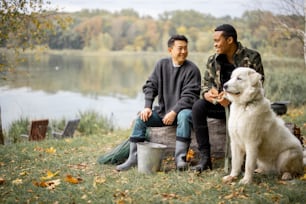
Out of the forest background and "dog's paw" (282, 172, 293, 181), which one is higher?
the forest background

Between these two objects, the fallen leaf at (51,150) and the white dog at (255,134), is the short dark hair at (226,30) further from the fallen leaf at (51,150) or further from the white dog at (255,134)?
the fallen leaf at (51,150)

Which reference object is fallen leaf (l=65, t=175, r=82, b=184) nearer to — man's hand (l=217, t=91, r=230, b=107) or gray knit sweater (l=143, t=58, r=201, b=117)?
gray knit sweater (l=143, t=58, r=201, b=117)

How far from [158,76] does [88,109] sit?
6.27 m

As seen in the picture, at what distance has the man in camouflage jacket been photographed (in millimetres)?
3807

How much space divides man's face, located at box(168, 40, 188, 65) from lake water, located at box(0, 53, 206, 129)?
575 centimetres

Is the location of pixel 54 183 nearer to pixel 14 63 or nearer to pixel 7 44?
pixel 14 63

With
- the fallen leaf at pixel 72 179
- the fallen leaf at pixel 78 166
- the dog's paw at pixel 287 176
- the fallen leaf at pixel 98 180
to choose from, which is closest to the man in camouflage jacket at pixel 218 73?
the dog's paw at pixel 287 176

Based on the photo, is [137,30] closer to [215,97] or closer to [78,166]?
[78,166]

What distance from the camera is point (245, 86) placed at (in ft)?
11.0

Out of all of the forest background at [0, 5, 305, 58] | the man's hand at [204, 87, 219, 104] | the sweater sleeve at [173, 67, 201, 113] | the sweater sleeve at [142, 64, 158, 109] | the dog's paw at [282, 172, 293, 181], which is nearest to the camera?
the dog's paw at [282, 172, 293, 181]

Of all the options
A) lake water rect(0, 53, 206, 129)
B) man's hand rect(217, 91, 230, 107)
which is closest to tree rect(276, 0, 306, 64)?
lake water rect(0, 53, 206, 129)

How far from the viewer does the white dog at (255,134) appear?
11.0 feet

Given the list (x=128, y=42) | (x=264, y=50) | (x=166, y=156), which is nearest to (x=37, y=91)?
(x=128, y=42)

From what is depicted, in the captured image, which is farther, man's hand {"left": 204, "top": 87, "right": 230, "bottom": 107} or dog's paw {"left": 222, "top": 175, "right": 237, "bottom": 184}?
man's hand {"left": 204, "top": 87, "right": 230, "bottom": 107}
